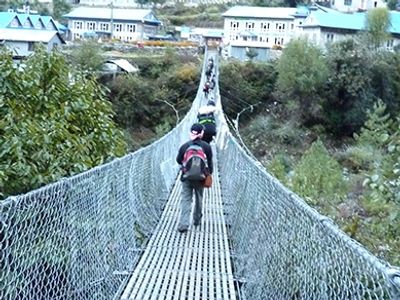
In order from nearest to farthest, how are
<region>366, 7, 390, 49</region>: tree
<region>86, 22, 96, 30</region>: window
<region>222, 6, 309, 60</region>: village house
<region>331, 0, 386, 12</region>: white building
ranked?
<region>366, 7, 390, 49</region>: tree < <region>222, 6, 309, 60</region>: village house < <region>86, 22, 96, 30</region>: window < <region>331, 0, 386, 12</region>: white building

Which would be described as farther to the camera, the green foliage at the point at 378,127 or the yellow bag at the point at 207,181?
the yellow bag at the point at 207,181

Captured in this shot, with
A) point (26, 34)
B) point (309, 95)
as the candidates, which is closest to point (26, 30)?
point (26, 34)

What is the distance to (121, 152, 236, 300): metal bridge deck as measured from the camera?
2914 mm

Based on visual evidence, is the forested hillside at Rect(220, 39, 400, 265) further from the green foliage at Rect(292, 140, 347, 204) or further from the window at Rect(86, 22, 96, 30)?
the window at Rect(86, 22, 96, 30)

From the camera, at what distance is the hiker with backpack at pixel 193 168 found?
393 cm

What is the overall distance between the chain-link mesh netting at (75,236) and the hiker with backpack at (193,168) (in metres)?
0.25

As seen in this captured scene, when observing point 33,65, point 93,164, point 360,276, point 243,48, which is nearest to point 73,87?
point 33,65

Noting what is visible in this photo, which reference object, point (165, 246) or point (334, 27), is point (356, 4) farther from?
point (165, 246)

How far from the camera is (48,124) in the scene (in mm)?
3695

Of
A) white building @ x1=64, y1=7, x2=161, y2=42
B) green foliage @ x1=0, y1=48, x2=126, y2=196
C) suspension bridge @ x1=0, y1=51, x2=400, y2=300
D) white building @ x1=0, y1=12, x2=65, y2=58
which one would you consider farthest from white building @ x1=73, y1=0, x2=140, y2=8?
suspension bridge @ x1=0, y1=51, x2=400, y2=300

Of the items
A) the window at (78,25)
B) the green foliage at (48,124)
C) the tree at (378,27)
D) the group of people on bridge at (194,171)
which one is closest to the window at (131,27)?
the window at (78,25)

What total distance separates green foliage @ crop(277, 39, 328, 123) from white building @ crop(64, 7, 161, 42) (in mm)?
14408

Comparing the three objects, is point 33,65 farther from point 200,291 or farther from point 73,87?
point 200,291

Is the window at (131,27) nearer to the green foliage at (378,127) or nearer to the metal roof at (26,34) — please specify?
the metal roof at (26,34)
